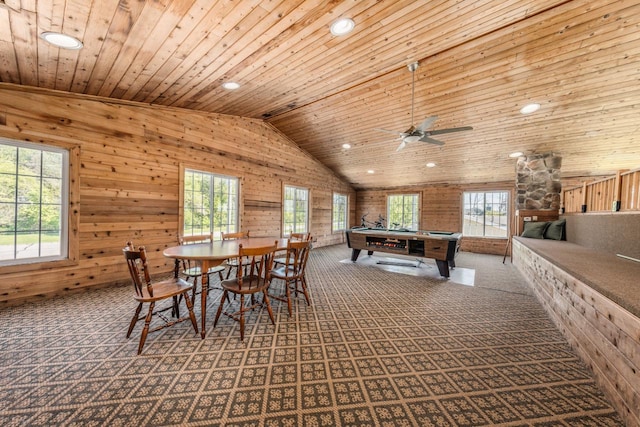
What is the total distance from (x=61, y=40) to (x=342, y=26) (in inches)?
103

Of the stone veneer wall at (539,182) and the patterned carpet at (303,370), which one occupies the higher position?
the stone veneer wall at (539,182)

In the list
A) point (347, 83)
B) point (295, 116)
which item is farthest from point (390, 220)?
point (347, 83)

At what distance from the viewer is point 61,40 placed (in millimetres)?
2184

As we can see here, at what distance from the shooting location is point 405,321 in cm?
279

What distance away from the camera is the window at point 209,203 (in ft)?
15.6

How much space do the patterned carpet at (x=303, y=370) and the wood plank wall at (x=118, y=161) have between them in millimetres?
585

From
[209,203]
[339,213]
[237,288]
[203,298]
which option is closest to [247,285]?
[237,288]

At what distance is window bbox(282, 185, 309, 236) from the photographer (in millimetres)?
6977

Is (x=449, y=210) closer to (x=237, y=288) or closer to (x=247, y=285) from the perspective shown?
(x=247, y=285)

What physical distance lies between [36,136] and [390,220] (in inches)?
362

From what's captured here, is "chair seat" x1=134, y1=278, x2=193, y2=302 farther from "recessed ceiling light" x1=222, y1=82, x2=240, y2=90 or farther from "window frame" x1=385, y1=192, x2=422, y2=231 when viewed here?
"window frame" x1=385, y1=192, x2=422, y2=231

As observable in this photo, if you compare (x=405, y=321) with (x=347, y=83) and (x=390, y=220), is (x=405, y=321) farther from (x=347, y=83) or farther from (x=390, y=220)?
(x=390, y=220)

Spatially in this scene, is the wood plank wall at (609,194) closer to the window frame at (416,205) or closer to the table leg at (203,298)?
the window frame at (416,205)

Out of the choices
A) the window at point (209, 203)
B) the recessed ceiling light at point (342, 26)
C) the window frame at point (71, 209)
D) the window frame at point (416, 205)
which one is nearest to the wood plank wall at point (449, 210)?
the window frame at point (416, 205)
